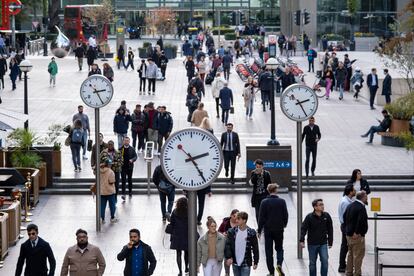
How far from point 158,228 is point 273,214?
5.18 metres

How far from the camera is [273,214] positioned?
66.3ft

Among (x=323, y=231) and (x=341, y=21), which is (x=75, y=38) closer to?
(x=341, y=21)

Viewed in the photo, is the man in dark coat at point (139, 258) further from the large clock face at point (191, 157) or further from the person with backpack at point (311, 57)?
the person with backpack at point (311, 57)

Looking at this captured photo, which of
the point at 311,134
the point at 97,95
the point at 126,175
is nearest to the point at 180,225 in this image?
the point at 97,95

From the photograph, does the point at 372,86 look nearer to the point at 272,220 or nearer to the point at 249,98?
the point at 249,98

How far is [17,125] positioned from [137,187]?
124 inches

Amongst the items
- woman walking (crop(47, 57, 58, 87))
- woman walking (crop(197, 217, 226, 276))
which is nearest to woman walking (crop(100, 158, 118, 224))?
woman walking (crop(197, 217, 226, 276))

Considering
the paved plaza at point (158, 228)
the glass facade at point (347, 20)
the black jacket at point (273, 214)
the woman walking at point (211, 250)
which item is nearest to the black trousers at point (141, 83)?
the paved plaza at point (158, 228)

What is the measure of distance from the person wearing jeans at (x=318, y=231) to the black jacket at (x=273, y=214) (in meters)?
0.70

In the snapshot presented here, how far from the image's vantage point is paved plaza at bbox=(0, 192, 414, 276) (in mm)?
21672

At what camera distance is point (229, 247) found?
58.8ft

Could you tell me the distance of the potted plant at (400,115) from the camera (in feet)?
115

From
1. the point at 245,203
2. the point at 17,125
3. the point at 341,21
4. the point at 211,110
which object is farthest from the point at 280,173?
the point at 341,21

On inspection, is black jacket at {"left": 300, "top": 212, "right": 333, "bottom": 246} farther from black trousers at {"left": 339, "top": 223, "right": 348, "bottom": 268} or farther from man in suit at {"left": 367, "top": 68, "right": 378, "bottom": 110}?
man in suit at {"left": 367, "top": 68, "right": 378, "bottom": 110}
